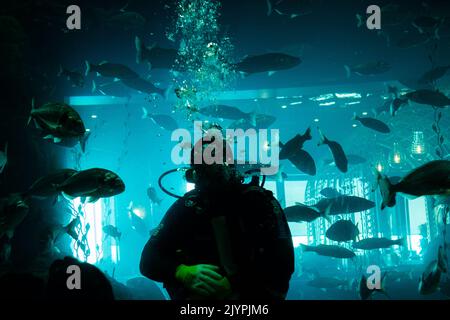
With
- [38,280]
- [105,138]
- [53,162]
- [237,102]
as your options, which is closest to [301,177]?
[237,102]

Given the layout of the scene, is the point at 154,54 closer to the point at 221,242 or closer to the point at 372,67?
the point at 372,67

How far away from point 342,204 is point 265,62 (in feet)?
10.7

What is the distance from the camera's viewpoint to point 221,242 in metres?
2.16

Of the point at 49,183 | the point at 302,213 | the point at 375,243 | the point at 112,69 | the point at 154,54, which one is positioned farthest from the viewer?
the point at 375,243

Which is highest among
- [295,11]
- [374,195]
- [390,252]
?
[295,11]

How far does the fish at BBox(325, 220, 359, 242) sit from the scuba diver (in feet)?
16.2

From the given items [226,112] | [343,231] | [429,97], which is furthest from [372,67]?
[343,231]

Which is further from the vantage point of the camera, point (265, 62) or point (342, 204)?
point (265, 62)

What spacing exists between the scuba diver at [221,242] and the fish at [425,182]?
86.0 inches

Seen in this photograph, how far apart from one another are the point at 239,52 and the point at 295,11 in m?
2.95

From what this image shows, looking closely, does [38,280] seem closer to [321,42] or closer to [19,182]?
[19,182]

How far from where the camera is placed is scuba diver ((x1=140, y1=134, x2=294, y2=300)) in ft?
7.02

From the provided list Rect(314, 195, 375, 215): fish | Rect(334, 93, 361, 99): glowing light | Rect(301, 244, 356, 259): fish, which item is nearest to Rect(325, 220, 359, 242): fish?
Rect(314, 195, 375, 215): fish

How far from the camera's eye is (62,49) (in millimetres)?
9508
